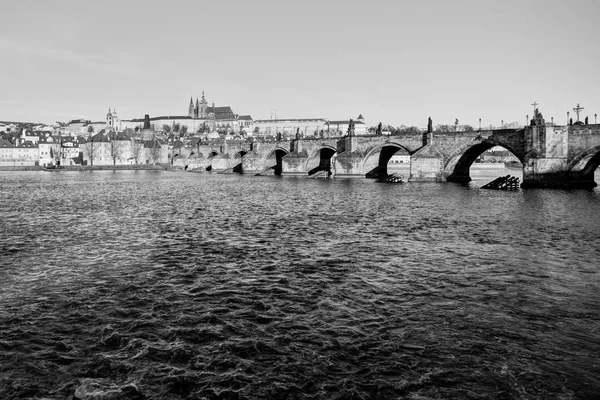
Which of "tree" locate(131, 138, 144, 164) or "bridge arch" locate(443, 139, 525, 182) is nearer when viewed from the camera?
"bridge arch" locate(443, 139, 525, 182)

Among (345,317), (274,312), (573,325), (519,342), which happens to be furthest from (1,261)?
(573,325)

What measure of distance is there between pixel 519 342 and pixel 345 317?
13.5ft

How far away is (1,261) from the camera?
61.0ft

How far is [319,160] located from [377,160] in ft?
50.7

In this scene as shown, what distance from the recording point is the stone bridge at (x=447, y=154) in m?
56.4

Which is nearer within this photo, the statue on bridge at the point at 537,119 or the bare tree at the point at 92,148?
the statue on bridge at the point at 537,119

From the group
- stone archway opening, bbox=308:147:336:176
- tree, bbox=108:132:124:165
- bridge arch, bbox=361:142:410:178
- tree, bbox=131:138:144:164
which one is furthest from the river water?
tree, bbox=131:138:144:164

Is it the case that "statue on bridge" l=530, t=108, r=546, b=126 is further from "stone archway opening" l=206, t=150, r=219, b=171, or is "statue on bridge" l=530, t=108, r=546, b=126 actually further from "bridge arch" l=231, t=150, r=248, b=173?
"stone archway opening" l=206, t=150, r=219, b=171

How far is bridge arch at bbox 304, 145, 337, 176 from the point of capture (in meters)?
97.3

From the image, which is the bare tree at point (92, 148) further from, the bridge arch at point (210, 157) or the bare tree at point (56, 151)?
A: the bridge arch at point (210, 157)

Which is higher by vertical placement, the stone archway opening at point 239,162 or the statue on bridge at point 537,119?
the statue on bridge at point 537,119

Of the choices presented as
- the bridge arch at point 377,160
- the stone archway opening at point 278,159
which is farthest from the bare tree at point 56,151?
the bridge arch at point 377,160

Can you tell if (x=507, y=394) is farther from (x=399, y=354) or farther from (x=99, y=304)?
(x=99, y=304)

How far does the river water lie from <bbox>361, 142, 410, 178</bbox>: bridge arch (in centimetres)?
5792
